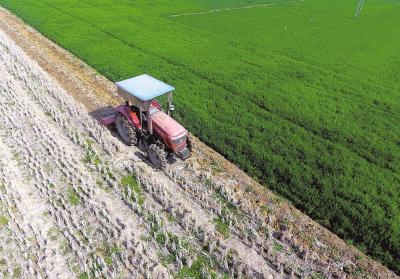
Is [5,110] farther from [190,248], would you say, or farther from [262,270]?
[262,270]

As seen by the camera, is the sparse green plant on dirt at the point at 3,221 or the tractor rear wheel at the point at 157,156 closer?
the sparse green plant on dirt at the point at 3,221

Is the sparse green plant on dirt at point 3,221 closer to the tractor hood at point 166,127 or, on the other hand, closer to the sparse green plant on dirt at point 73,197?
the sparse green plant on dirt at point 73,197

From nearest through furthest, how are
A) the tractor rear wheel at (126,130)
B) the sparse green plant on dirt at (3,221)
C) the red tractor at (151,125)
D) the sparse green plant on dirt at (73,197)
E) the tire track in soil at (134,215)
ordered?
the tire track in soil at (134,215) < the sparse green plant on dirt at (3,221) < the sparse green plant on dirt at (73,197) < the red tractor at (151,125) < the tractor rear wheel at (126,130)

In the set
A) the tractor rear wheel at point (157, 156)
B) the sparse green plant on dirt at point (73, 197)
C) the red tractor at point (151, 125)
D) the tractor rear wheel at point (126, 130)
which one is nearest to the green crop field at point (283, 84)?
the red tractor at point (151, 125)

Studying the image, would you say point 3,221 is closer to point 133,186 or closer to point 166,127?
point 133,186

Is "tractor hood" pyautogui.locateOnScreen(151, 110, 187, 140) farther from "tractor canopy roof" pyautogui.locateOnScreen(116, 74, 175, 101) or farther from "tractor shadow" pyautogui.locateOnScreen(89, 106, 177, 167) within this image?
"tractor shadow" pyautogui.locateOnScreen(89, 106, 177, 167)

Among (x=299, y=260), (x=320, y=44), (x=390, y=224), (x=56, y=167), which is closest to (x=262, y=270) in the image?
(x=299, y=260)
